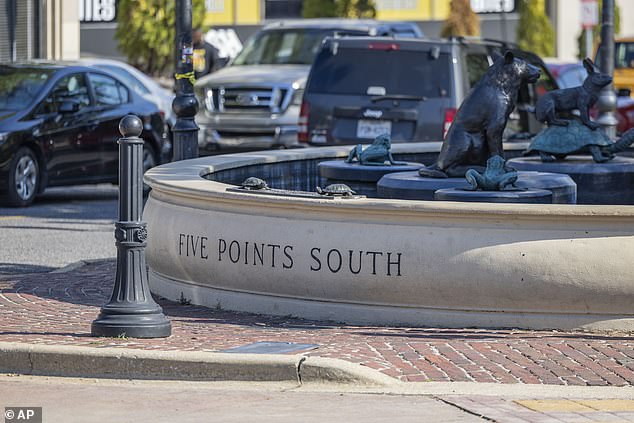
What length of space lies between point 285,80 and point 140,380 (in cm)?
1425

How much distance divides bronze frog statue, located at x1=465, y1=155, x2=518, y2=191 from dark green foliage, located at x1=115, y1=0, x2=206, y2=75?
2672cm

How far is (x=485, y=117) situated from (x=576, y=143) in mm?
2082

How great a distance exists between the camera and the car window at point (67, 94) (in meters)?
17.5

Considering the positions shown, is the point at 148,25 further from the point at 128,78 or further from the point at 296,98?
the point at 128,78

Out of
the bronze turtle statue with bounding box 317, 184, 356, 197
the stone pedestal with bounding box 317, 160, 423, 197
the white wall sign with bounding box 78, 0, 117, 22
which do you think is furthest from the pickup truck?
the white wall sign with bounding box 78, 0, 117, 22

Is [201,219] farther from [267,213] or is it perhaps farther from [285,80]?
[285,80]

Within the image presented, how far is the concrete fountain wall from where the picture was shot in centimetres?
859

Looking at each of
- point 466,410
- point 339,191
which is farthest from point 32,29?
point 466,410

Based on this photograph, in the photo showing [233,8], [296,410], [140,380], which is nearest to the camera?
[296,410]

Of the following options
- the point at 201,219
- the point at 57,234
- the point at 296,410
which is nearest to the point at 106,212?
the point at 57,234

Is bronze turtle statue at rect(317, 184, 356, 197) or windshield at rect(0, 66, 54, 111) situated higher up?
windshield at rect(0, 66, 54, 111)

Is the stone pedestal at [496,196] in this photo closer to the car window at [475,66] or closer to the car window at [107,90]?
the car window at [475,66]

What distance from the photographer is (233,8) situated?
49500 millimetres

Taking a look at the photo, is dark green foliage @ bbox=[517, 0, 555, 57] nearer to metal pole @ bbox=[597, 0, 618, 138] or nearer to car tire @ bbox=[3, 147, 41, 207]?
metal pole @ bbox=[597, 0, 618, 138]
